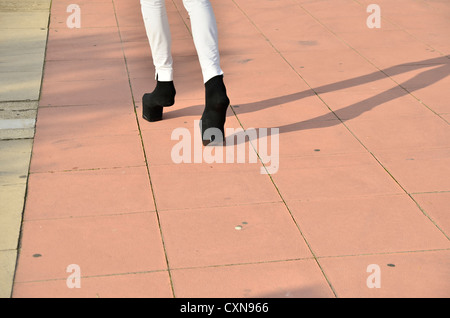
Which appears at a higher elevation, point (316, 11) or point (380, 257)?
point (380, 257)

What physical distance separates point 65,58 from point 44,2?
7.70 ft

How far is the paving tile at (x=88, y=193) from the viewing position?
3770 millimetres

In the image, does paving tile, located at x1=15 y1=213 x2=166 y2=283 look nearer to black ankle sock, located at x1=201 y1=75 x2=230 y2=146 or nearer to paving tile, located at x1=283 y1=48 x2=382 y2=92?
black ankle sock, located at x1=201 y1=75 x2=230 y2=146

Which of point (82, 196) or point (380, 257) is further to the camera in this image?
point (82, 196)

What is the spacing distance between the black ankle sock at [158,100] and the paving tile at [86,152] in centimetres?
23

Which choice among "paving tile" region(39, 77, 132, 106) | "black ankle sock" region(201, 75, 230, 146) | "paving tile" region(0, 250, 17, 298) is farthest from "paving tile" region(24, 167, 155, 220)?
"paving tile" region(39, 77, 132, 106)

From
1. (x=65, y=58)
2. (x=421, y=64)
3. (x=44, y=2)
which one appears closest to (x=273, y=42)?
(x=421, y=64)

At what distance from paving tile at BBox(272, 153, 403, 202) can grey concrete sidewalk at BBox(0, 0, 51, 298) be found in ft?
4.40

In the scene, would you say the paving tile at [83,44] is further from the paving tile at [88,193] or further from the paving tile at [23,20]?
the paving tile at [88,193]

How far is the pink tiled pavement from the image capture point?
324 centimetres

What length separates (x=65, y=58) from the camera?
6.31 m
